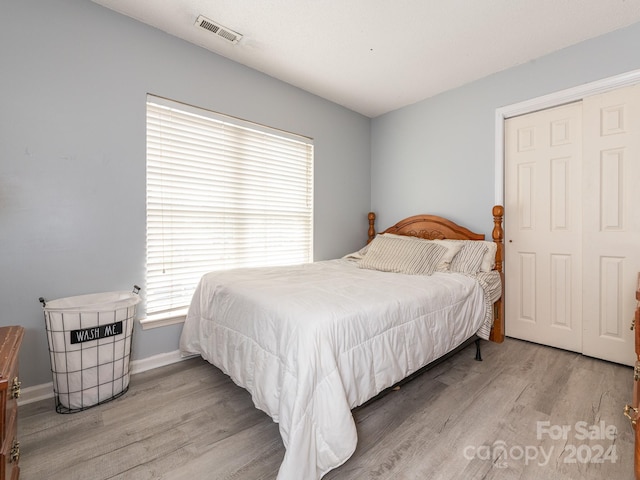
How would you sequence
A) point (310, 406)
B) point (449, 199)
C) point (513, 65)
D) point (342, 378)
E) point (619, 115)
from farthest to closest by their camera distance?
point (449, 199) → point (513, 65) → point (619, 115) → point (342, 378) → point (310, 406)

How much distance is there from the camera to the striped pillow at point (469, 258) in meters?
2.48

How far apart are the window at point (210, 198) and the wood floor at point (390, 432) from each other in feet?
2.39

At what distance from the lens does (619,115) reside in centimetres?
219

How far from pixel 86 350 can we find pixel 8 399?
87 cm

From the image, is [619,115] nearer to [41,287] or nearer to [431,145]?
[431,145]

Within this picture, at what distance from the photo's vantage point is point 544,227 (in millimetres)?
2590

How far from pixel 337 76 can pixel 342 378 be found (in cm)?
271

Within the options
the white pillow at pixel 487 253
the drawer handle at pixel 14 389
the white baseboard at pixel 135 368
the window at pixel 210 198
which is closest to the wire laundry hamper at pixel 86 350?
the white baseboard at pixel 135 368

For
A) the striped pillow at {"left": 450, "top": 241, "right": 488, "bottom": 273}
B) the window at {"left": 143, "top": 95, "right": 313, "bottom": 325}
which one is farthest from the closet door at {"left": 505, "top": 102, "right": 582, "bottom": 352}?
the window at {"left": 143, "top": 95, "right": 313, "bottom": 325}

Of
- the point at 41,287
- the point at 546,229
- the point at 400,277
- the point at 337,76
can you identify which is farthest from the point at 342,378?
the point at 337,76

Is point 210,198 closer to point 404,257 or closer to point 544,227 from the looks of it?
point 404,257

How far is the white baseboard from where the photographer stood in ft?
5.69

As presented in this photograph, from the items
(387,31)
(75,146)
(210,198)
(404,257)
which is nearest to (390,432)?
(404,257)

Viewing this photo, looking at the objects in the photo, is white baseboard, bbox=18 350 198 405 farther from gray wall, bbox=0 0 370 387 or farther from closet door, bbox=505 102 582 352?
closet door, bbox=505 102 582 352
